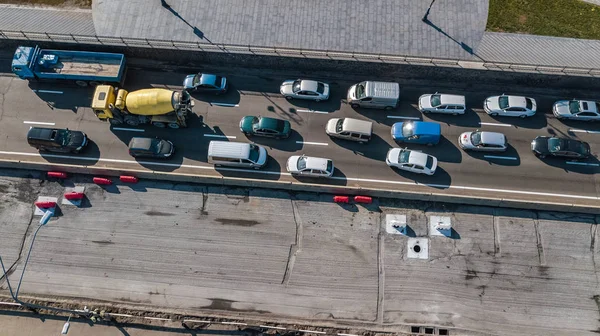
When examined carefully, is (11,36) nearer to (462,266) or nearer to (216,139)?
(216,139)

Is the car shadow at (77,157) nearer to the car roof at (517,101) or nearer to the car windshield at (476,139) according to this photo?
the car windshield at (476,139)

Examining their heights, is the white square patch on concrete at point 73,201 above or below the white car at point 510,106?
below

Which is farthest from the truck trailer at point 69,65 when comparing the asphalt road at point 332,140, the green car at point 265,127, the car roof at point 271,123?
the car roof at point 271,123

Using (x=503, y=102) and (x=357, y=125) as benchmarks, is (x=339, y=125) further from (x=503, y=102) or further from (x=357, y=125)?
(x=503, y=102)

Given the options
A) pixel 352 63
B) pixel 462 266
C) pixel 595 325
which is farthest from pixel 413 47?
pixel 595 325

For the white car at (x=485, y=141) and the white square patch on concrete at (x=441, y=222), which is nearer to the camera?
the white square patch on concrete at (x=441, y=222)

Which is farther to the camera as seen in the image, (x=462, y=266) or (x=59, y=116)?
(x=59, y=116)

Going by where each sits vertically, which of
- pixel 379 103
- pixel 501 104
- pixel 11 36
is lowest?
pixel 11 36
